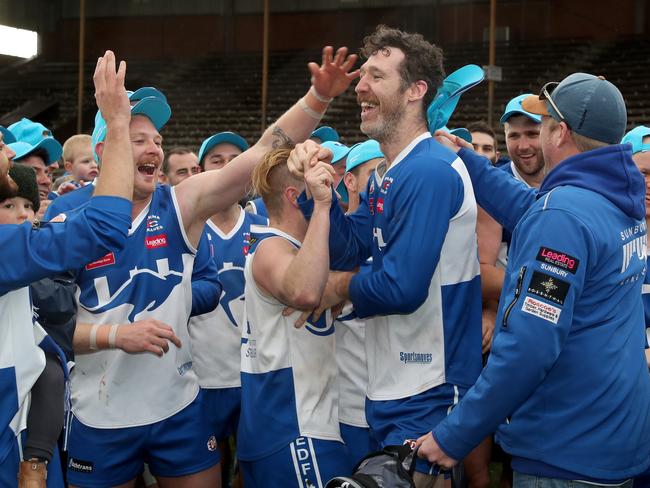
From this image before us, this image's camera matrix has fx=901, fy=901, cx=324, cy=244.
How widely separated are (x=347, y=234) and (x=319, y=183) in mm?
385

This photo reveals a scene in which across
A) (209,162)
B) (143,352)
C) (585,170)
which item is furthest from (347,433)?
(209,162)

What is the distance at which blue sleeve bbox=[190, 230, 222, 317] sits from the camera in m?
4.09

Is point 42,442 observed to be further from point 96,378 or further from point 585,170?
point 585,170

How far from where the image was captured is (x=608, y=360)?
2664 millimetres

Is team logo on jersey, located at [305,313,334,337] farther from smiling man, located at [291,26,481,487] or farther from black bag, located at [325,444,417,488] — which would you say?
black bag, located at [325,444,417,488]

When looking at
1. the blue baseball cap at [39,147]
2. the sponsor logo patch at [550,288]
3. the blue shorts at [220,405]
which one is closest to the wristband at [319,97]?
the sponsor logo patch at [550,288]

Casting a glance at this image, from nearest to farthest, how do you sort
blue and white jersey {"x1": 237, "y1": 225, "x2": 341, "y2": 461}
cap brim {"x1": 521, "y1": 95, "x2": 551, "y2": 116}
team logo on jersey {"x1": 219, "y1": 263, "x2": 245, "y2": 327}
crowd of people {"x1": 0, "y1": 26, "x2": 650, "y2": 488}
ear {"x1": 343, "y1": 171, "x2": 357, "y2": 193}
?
1. crowd of people {"x1": 0, "y1": 26, "x2": 650, "y2": 488}
2. cap brim {"x1": 521, "y1": 95, "x2": 551, "y2": 116}
3. blue and white jersey {"x1": 237, "y1": 225, "x2": 341, "y2": 461}
4. ear {"x1": 343, "y1": 171, "x2": 357, "y2": 193}
5. team logo on jersey {"x1": 219, "y1": 263, "x2": 245, "y2": 327}

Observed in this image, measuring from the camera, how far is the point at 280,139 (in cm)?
381

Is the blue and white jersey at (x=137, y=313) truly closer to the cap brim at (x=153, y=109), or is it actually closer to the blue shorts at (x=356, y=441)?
the cap brim at (x=153, y=109)

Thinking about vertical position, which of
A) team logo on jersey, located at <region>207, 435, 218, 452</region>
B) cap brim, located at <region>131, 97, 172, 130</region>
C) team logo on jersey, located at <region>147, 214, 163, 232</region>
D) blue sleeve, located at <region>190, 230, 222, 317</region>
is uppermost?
cap brim, located at <region>131, 97, 172, 130</region>

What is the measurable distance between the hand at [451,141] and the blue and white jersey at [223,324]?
1.51 m

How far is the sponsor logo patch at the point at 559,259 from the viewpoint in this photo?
2564 mm

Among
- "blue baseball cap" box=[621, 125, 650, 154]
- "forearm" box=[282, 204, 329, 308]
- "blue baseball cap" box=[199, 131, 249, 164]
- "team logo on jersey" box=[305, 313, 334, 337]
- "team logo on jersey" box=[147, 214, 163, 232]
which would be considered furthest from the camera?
"blue baseball cap" box=[199, 131, 249, 164]

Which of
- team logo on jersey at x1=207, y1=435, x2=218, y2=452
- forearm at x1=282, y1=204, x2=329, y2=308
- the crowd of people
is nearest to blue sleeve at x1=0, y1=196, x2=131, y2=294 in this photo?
the crowd of people
